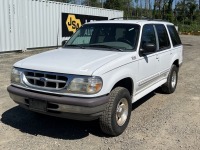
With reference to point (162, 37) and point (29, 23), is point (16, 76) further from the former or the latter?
point (29, 23)

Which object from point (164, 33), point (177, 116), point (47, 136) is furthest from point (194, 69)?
point (47, 136)

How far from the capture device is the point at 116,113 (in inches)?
177

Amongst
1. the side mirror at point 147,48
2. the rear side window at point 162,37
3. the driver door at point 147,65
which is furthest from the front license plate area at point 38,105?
the rear side window at point 162,37

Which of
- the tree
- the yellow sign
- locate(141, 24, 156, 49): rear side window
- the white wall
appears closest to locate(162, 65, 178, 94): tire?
locate(141, 24, 156, 49): rear side window

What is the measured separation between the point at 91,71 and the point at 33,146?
4.55ft

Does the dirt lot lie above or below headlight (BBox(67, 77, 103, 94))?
below

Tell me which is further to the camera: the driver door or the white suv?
the driver door

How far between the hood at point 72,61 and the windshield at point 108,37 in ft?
1.09

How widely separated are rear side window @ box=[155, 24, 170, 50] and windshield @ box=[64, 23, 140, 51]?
3.22ft

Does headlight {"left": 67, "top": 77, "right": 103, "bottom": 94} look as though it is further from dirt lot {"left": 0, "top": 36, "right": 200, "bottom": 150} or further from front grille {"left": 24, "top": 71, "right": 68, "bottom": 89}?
dirt lot {"left": 0, "top": 36, "right": 200, "bottom": 150}

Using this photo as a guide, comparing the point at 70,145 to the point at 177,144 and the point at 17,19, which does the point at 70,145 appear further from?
the point at 17,19

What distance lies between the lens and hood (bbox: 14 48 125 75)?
4.09 meters

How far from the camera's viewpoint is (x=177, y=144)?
4391 millimetres

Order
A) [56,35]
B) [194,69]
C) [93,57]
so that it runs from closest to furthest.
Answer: [93,57]
[194,69]
[56,35]
